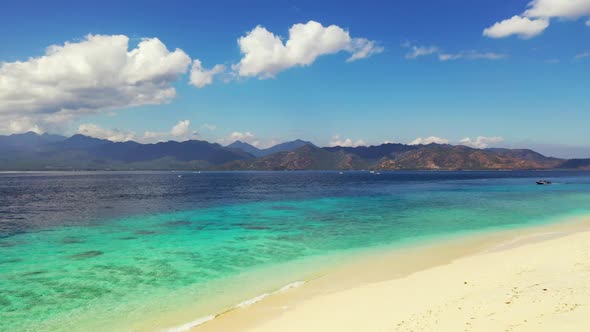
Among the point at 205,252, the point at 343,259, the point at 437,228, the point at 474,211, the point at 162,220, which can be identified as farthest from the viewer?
the point at 474,211

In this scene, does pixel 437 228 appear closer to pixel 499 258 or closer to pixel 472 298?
pixel 499 258

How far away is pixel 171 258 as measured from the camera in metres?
28.3

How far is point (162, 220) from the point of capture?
5097 centimetres

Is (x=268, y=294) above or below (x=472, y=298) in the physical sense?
below

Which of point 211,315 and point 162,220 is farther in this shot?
point 162,220

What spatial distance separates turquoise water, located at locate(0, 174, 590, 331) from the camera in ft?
57.7

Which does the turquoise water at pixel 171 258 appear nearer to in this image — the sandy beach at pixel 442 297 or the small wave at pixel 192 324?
the small wave at pixel 192 324

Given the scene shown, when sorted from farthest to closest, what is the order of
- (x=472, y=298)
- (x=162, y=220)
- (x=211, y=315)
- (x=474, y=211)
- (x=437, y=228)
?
(x=474, y=211) → (x=162, y=220) → (x=437, y=228) → (x=211, y=315) → (x=472, y=298)

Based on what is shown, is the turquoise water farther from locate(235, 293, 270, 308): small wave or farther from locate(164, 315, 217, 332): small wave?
locate(164, 315, 217, 332): small wave

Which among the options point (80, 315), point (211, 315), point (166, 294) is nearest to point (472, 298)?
point (211, 315)

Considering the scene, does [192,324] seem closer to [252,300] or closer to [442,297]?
[252,300]

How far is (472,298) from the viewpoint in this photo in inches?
602

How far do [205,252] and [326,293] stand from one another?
599 inches

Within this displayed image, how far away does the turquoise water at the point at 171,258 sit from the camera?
17.6 meters
